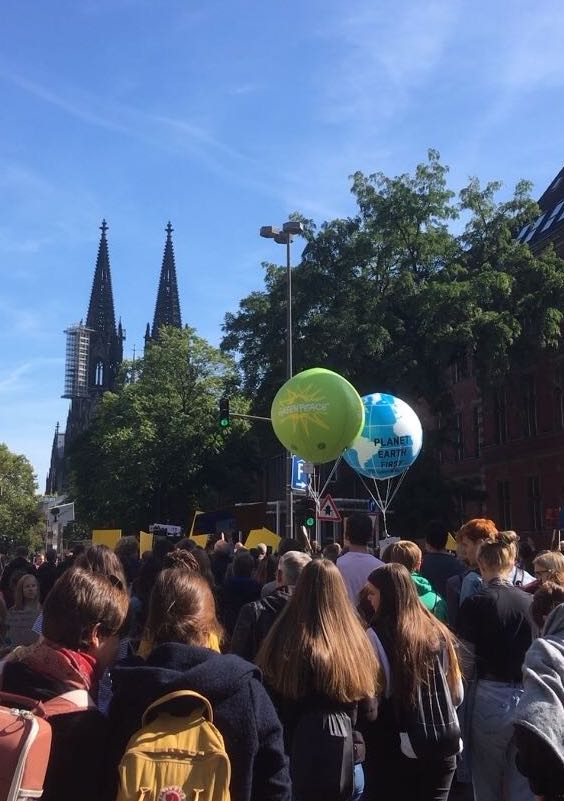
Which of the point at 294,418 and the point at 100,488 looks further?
the point at 100,488

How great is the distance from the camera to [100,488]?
170ft

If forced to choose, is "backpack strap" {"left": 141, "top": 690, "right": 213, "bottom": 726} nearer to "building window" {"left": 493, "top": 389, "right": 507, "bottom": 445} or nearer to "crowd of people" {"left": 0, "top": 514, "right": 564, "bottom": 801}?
"crowd of people" {"left": 0, "top": 514, "right": 564, "bottom": 801}

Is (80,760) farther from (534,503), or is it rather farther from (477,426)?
(477,426)

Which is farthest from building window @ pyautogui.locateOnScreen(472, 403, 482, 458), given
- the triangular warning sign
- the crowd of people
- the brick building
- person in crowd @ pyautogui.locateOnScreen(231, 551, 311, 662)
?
person in crowd @ pyautogui.locateOnScreen(231, 551, 311, 662)

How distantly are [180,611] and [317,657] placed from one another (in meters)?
0.65

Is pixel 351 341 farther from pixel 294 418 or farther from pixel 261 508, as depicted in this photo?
pixel 294 418

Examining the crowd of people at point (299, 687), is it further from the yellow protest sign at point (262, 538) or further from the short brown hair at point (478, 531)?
the yellow protest sign at point (262, 538)

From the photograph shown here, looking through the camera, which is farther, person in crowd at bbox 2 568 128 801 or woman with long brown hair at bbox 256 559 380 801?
woman with long brown hair at bbox 256 559 380 801

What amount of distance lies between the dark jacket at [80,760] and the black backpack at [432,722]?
1777mm

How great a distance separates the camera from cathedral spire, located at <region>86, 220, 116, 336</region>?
13562 centimetres

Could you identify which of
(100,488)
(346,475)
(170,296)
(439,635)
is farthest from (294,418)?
(170,296)

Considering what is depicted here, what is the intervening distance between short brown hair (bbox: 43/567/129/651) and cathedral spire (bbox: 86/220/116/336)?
134m

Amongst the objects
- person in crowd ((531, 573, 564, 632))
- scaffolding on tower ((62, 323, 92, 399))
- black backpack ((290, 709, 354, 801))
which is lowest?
black backpack ((290, 709, 354, 801))

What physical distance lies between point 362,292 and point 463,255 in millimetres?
4542
